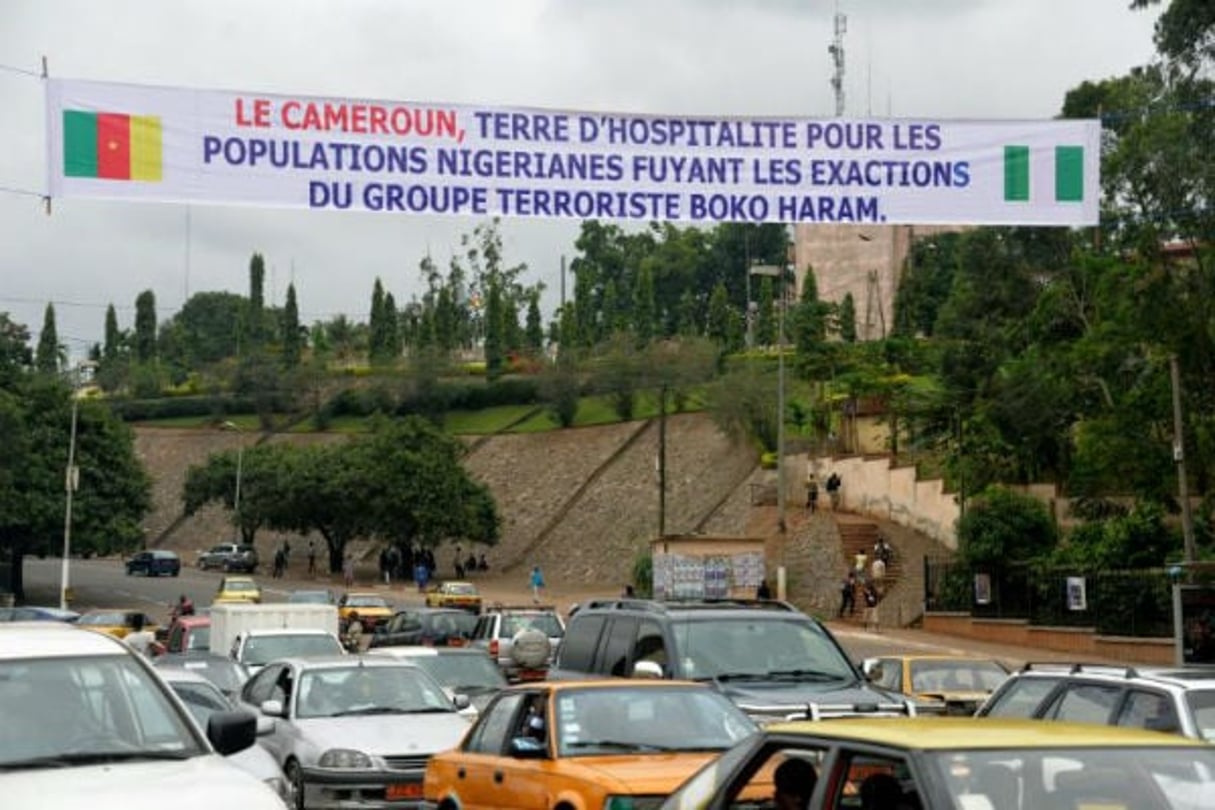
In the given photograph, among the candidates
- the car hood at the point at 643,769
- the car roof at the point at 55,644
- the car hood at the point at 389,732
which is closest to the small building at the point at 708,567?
the car hood at the point at 389,732

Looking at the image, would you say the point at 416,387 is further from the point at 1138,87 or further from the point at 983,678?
the point at 983,678

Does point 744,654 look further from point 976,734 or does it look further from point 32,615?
point 32,615

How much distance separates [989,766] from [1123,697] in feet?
20.7

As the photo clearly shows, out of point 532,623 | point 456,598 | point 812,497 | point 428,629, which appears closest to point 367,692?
point 532,623

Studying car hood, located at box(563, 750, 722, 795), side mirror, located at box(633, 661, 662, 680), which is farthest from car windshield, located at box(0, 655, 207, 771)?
side mirror, located at box(633, 661, 662, 680)

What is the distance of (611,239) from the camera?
569 feet

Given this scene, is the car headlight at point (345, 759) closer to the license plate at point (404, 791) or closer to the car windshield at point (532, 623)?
the license plate at point (404, 791)

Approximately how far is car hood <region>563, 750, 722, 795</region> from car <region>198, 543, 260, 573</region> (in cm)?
8402

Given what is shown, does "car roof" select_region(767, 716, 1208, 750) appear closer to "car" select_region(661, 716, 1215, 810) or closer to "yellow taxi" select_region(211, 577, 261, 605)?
"car" select_region(661, 716, 1215, 810)

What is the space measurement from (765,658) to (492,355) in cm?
10847

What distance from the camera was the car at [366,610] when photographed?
168 ft

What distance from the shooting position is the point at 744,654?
1694 cm

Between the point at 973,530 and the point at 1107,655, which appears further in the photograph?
the point at 973,530

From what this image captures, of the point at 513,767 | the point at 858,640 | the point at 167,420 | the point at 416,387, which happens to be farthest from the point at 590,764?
the point at 167,420
